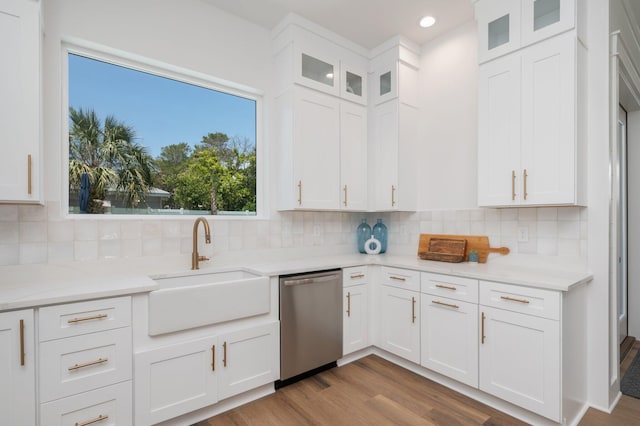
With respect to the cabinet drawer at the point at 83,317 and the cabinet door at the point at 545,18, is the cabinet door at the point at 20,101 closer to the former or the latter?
the cabinet drawer at the point at 83,317

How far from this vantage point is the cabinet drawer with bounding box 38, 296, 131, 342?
1.55m

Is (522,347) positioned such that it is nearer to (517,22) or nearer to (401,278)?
(401,278)

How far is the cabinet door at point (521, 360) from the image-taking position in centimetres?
184

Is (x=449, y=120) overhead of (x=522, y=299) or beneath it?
overhead

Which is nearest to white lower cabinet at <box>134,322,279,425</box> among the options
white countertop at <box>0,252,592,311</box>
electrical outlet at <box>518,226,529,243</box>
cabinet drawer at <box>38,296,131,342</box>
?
cabinet drawer at <box>38,296,131,342</box>

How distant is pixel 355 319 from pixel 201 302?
4.49ft

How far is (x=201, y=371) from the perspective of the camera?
198cm

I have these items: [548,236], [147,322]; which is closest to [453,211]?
[548,236]

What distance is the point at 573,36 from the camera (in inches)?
80.3

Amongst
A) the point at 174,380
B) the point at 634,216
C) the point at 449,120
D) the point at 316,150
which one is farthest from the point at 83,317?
the point at 634,216

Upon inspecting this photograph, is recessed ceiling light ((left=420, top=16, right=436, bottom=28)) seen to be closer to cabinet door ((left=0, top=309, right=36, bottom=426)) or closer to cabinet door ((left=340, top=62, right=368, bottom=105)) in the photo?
cabinet door ((left=340, top=62, right=368, bottom=105))

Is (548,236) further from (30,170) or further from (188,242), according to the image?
(30,170)

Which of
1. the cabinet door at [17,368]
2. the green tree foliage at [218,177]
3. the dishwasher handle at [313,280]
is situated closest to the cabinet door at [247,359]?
the dishwasher handle at [313,280]

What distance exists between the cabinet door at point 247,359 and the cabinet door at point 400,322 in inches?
39.4
